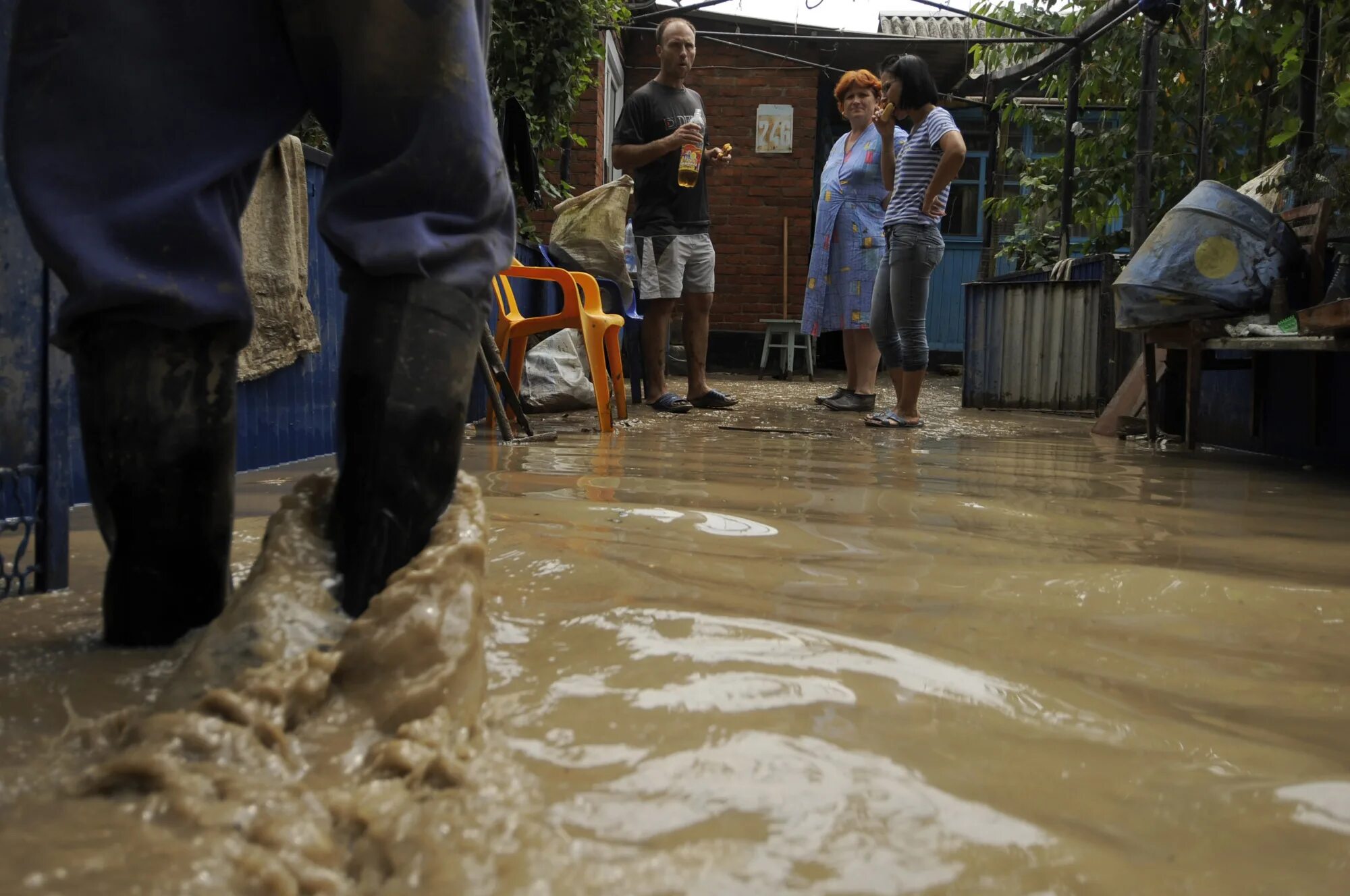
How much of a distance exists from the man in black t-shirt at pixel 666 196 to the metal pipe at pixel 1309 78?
2654 millimetres

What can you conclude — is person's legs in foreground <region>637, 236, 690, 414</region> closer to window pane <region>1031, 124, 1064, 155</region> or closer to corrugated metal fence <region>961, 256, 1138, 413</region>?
corrugated metal fence <region>961, 256, 1138, 413</region>

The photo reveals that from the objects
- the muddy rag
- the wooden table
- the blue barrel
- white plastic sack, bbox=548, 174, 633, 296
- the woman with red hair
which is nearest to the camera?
the muddy rag

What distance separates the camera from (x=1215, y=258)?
13.6ft

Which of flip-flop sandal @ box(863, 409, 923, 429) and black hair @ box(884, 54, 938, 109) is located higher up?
black hair @ box(884, 54, 938, 109)

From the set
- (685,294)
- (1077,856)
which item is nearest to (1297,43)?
(685,294)

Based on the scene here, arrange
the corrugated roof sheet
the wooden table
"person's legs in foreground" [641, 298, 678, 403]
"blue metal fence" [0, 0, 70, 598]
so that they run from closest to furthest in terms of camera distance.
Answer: "blue metal fence" [0, 0, 70, 598] → the wooden table → "person's legs in foreground" [641, 298, 678, 403] → the corrugated roof sheet

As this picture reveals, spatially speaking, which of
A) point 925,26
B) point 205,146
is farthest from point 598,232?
point 925,26

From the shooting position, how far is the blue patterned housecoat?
6105 millimetres

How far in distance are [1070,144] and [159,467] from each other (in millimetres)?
7631

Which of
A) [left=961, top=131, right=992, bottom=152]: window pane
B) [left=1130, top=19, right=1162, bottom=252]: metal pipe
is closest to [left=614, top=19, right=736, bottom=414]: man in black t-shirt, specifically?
[left=1130, top=19, right=1162, bottom=252]: metal pipe

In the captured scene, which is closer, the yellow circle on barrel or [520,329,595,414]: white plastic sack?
the yellow circle on barrel

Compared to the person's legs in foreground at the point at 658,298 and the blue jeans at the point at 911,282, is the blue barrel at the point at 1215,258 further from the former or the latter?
the person's legs in foreground at the point at 658,298

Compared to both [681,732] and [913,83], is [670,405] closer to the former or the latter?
[913,83]

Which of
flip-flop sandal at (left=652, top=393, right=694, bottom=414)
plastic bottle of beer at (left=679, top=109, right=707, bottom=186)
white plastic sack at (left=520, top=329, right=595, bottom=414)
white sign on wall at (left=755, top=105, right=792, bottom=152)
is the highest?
white sign on wall at (left=755, top=105, right=792, bottom=152)
